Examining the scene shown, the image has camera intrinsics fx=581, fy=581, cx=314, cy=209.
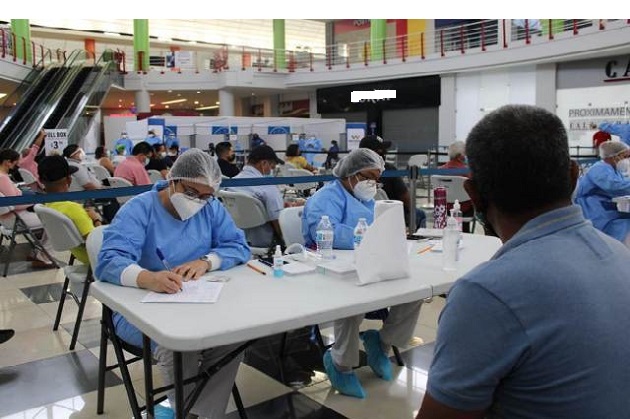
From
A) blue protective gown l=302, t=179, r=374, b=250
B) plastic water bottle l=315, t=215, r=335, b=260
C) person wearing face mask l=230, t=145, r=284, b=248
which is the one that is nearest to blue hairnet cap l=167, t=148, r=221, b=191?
plastic water bottle l=315, t=215, r=335, b=260

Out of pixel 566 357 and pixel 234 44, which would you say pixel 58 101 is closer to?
pixel 234 44

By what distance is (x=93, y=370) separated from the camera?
297cm

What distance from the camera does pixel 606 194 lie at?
446 centimetres

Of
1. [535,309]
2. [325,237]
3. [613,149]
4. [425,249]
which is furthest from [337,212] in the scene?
[613,149]

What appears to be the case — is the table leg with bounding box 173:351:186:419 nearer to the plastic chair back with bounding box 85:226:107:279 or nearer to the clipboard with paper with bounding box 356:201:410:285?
the clipboard with paper with bounding box 356:201:410:285

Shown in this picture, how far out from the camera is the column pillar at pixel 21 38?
16.5 meters

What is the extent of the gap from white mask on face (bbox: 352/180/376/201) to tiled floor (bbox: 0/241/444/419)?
2.90ft

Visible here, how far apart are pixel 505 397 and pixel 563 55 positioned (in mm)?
13472

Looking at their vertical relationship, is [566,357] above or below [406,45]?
below

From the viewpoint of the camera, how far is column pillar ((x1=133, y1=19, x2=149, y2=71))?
65.5ft

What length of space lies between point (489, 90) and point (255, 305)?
14.6 m

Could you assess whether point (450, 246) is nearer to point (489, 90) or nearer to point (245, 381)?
point (245, 381)

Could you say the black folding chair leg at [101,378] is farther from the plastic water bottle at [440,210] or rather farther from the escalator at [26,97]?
the escalator at [26,97]

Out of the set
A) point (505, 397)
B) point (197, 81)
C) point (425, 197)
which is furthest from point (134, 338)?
point (197, 81)
